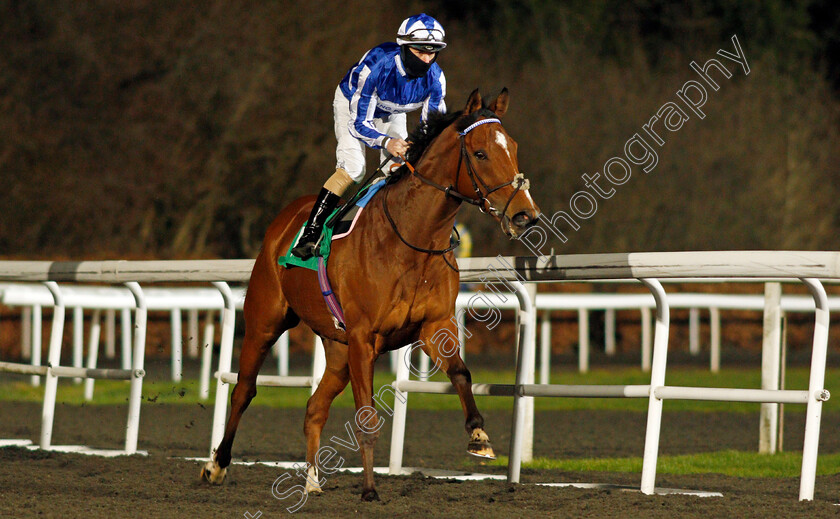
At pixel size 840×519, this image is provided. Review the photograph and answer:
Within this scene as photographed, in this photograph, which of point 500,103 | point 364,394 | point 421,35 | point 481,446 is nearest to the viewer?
point 481,446

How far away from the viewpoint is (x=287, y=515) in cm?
444

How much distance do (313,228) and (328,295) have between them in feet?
1.13

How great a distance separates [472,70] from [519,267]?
20.8 metres

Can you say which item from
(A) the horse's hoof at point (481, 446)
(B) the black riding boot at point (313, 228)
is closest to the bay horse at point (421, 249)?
(A) the horse's hoof at point (481, 446)

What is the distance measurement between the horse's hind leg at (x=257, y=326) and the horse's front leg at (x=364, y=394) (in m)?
0.97

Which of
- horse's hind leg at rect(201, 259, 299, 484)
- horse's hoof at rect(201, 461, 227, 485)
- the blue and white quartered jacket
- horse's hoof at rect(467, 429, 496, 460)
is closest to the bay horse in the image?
horse's hoof at rect(467, 429, 496, 460)

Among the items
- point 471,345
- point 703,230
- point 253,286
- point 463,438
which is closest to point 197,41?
point 471,345

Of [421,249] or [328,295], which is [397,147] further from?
[328,295]

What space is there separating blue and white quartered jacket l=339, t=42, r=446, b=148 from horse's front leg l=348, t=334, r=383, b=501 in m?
0.94

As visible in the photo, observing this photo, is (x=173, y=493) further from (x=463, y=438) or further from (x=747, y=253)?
(x=463, y=438)

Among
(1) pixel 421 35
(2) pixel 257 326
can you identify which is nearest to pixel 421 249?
(1) pixel 421 35

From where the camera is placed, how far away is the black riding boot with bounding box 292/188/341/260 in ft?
17.3

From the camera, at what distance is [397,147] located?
16.7ft

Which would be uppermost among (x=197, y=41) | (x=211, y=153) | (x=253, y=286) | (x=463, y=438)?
(x=197, y=41)
